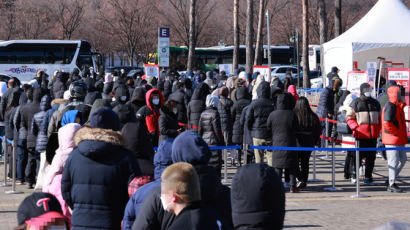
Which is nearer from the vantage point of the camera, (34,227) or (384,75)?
(34,227)

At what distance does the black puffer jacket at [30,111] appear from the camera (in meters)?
11.3

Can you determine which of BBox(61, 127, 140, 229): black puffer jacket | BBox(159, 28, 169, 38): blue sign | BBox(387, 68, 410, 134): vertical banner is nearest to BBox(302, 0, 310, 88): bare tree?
BBox(159, 28, 169, 38): blue sign

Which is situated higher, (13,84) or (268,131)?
(13,84)

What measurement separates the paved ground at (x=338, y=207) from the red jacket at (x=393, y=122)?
3.08 feet

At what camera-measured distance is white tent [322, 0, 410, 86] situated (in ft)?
85.9

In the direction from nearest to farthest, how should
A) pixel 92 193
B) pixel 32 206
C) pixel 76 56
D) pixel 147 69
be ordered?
pixel 32 206
pixel 92 193
pixel 147 69
pixel 76 56

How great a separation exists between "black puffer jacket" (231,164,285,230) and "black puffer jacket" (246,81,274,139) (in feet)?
22.9

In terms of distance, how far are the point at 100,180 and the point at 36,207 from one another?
1788mm

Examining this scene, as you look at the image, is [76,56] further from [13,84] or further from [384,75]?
[13,84]

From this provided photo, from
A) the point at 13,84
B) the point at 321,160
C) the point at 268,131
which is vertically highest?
the point at 13,84

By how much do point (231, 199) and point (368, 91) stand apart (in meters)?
7.32

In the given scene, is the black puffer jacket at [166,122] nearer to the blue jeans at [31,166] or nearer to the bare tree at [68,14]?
the blue jeans at [31,166]

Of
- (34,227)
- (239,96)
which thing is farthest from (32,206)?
(239,96)

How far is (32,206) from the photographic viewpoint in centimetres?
339
